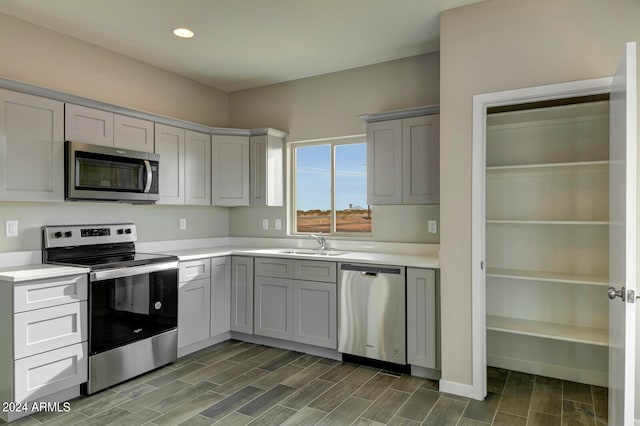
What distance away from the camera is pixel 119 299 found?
2990 millimetres

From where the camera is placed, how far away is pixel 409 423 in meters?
2.45

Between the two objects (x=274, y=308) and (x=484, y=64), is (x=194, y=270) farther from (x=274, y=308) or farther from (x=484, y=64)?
(x=484, y=64)

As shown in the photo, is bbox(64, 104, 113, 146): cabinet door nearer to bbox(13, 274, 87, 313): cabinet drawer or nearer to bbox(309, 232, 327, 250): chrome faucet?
bbox(13, 274, 87, 313): cabinet drawer

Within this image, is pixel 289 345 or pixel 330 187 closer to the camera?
pixel 289 345

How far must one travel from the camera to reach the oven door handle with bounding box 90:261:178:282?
2.84m

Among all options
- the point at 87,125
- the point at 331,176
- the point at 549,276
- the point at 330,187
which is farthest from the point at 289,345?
the point at 87,125

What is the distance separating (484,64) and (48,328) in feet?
11.0

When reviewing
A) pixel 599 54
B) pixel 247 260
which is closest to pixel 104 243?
pixel 247 260

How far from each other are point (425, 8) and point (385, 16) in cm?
29

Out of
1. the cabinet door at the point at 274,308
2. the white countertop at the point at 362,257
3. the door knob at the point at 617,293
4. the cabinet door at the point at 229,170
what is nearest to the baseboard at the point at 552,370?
the white countertop at the point at 362,257

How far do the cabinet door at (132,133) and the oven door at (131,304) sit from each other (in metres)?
1.04

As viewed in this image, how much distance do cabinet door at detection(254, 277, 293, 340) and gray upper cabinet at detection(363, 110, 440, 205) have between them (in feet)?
3.73

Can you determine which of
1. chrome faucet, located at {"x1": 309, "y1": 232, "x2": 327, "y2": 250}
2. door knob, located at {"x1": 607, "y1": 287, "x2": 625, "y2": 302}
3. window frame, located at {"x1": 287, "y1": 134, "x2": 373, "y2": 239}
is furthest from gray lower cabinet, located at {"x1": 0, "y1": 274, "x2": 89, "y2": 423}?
door knob, located at {"x1": 607, "y1": 287, "x2": 625, "y2": 302}

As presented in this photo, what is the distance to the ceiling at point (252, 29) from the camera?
2826mm
